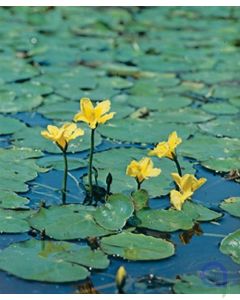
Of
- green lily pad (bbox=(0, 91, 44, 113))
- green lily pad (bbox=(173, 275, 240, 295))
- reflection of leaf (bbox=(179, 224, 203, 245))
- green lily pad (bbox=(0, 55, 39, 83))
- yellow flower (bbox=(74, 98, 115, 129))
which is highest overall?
yellow flower (bbox=(74, 98, 115, 129))

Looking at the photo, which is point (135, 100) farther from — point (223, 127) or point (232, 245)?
point (232, 245)

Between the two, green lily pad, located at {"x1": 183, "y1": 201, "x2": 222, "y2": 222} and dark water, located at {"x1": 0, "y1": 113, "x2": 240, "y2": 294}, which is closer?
dark water, located at {"x1": 0, "y1": 113, "x2": 240, "y2": 294}

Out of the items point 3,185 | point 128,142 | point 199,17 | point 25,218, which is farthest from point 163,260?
point 199,17

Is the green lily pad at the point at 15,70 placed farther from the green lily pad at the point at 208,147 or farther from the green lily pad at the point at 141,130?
the green lily pad at the point at 208,147

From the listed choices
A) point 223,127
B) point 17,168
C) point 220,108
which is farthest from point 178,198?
point 220,108

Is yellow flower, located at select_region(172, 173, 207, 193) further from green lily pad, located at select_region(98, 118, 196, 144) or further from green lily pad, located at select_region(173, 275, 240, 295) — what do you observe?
green lily pad, located at select_region(98, 118, 196, 144)

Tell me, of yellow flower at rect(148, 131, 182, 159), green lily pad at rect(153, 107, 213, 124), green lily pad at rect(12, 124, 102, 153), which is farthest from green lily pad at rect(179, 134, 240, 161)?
yellow flower at rect(148, 131, 182, 159)

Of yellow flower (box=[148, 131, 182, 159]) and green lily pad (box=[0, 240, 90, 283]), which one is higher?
yellow flower (box=[148, 131, 182, 159])
